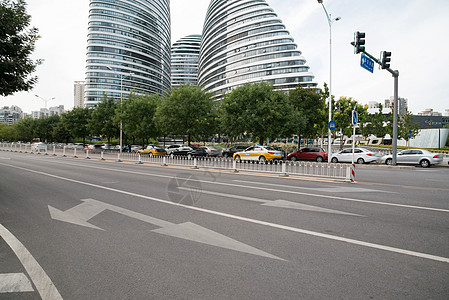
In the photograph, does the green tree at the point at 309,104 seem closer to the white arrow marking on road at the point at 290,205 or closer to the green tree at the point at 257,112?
the green tree at the point at 257,112

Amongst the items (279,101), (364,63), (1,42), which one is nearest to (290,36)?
(279,101)

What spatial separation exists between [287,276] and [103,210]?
16.1ft

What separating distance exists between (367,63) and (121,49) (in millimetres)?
111110

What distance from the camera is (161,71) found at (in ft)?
415

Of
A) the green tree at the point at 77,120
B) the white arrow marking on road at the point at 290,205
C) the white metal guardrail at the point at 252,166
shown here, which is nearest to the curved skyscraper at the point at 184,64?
the green tree at the point at 77,120

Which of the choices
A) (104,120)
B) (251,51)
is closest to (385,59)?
(104,120)

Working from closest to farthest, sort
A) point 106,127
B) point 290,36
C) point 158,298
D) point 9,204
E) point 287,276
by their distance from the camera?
1. point 158,298
2. point 287,276
3. point 9,204
4. point 106,127
5. point 290,36

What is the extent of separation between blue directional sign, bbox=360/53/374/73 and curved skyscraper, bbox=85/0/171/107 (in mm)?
95679

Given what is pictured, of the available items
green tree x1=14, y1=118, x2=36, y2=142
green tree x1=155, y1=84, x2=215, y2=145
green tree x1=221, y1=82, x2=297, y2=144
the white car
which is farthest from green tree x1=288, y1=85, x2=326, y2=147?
green tree x1=14, y1=118, x2=36, y2=142

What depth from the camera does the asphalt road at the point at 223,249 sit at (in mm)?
2743

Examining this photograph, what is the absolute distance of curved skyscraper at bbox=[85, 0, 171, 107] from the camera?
100812 millimetres

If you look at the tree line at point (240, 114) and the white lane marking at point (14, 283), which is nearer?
the white lane marking at point (14, 283)

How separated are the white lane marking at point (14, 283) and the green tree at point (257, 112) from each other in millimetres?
25988

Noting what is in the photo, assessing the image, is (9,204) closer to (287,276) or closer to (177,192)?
(177,192)
